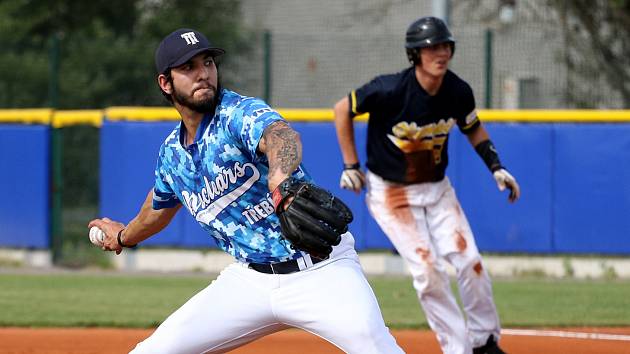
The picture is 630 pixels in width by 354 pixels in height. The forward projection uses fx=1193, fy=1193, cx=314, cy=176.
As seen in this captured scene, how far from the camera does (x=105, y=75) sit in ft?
56.6

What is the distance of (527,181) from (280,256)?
29.7 feet

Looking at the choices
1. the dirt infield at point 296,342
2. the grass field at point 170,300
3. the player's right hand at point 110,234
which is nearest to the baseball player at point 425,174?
the dirt infield at point 296,342

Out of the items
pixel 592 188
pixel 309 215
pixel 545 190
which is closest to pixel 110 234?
pixel 309 215

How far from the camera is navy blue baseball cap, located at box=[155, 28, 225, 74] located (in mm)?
5230

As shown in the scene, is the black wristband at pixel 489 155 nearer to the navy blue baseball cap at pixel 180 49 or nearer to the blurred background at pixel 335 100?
the navy blue baseball cap at pixel 180 49

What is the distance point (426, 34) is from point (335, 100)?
26.2 feet

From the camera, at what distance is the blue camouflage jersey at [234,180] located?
513 centimetres

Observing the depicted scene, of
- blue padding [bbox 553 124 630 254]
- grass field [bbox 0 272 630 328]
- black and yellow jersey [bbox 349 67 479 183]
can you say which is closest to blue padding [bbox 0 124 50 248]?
grass field [bbox 0 272 630 328]

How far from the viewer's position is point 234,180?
5.23 metres

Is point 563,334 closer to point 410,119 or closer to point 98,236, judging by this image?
point 410,119

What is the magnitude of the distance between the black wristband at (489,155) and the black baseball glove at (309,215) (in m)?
3.64

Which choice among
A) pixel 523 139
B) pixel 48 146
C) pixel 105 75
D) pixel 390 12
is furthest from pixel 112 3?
pixel 523 139

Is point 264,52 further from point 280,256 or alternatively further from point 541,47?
point 280,256

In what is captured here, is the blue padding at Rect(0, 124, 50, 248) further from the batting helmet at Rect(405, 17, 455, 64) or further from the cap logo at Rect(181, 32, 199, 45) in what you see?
the cap logo at Rect(181, 32, 199, 45)
